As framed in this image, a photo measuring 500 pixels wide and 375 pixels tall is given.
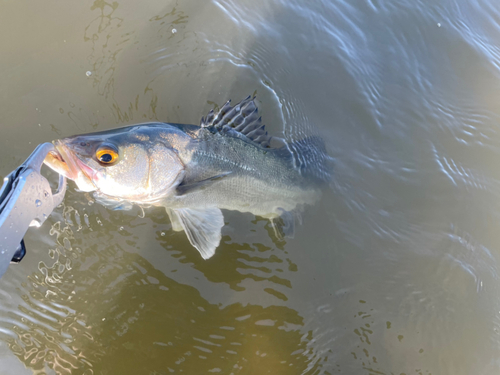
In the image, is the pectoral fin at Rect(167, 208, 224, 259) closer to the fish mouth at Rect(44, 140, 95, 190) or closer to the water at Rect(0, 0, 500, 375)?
the water at Rect(0, 0, 500, 375)

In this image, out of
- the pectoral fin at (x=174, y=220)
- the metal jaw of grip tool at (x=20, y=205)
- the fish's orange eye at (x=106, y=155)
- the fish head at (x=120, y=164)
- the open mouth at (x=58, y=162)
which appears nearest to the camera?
the metal jaw of grip tool at (x=20, y=205)

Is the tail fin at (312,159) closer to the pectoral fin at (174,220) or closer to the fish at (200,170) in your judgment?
the fish at (200,170)

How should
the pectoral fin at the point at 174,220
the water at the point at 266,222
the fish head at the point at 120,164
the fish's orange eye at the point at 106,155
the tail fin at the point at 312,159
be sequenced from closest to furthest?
the fish head at the point at 120,164 < the fish's orange eye at the point at 106,155 < the water at the point at 266,222 < the pectoral fin at the point at 174,220 < the tail fin at the point at 312,159

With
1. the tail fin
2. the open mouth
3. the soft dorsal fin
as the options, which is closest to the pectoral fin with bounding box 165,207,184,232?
the soft dorsal fin

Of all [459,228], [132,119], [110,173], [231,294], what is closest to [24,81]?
[132,119]

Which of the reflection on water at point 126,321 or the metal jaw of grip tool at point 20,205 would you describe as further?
the reflection on water at point 126,321

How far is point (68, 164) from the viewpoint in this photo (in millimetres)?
2533

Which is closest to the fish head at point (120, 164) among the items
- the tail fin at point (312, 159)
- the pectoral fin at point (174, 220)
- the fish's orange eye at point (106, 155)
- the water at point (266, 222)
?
the fish's orange eye at point (106, 155)

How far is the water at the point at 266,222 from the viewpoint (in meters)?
3.21

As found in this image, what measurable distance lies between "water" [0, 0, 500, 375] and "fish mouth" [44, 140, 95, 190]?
0.84 m

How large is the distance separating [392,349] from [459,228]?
180 cm

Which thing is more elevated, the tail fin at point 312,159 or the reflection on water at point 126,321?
the tail fin at point 312,159

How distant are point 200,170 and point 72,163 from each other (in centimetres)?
111

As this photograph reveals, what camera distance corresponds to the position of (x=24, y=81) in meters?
3.57
